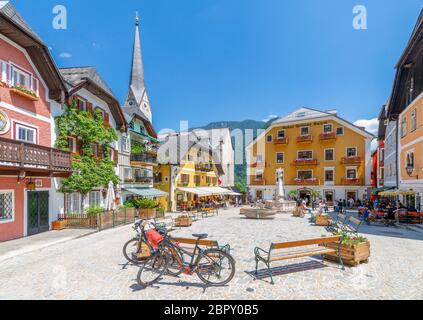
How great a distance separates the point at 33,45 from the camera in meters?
13.7

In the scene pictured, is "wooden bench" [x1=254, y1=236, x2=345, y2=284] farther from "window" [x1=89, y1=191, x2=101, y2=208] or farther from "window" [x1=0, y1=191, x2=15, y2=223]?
"window" [x1=89, y1=191, x2=101, y2=208]

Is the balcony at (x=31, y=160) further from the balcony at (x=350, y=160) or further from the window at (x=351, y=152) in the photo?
the window at (x=351, y=152)

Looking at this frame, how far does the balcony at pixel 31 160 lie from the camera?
1072 cm

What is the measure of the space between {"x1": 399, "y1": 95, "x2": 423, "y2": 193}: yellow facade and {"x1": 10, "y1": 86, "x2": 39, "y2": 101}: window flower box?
2600 cm

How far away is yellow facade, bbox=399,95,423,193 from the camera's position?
60.4 ft

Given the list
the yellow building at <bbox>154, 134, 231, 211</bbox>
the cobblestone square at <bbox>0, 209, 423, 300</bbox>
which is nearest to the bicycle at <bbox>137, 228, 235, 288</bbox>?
the cobblestone square at <bbox>0, 209, 423, 300</bbox>

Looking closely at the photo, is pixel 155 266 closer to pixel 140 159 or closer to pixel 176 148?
pixel 140 159

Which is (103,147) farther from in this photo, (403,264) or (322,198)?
(322,198)

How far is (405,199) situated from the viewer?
2242cm

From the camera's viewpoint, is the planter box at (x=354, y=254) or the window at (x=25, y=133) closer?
the planter box at (x=354, y=254)

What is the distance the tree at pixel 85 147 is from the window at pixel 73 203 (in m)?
0.70

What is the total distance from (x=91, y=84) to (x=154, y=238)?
52.8ft

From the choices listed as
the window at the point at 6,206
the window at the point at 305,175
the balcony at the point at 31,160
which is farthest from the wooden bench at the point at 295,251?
the window at the point at 305,175

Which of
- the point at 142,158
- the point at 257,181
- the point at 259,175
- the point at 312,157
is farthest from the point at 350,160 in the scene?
the point at 142,158
